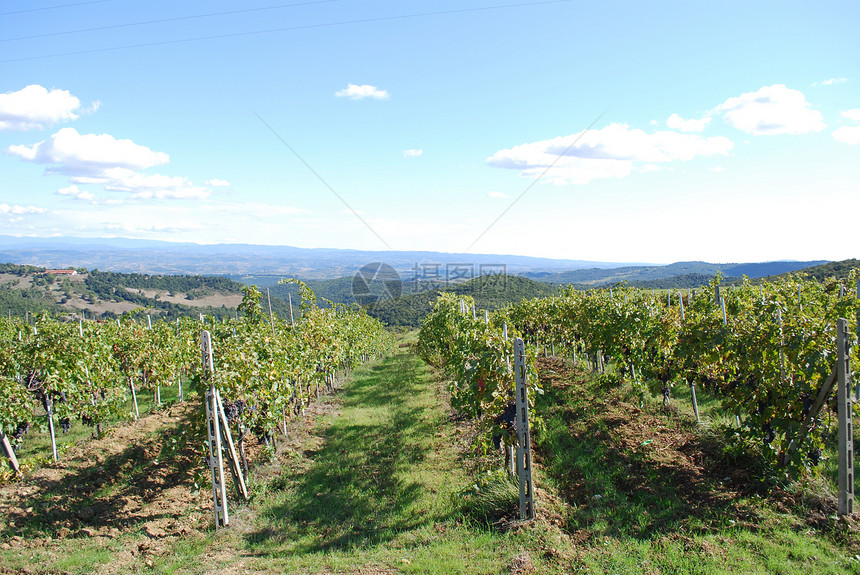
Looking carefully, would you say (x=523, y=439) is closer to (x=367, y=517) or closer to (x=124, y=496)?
(x=367, y=517)

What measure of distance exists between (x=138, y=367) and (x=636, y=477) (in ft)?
42.7

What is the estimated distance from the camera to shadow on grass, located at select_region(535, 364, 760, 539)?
5250 millimetres

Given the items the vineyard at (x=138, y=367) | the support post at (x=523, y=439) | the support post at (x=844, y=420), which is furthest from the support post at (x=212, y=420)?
the support post at (x=844, y=420)

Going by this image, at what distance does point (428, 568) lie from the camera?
184 inches

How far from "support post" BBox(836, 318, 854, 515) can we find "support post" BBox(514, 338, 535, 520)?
134 inches

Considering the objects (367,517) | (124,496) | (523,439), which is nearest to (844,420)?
(523,439)

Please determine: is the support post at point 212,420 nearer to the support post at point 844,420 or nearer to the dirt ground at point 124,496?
the dirt ground at point 124,496

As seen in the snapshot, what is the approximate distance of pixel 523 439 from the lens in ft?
18.1

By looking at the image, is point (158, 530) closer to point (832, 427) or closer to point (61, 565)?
point (61, 565)

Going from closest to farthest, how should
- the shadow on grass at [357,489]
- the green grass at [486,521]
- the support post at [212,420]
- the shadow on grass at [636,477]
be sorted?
the green grass at [486,521] → the shadow on grass at [636,477] → the shadow on grass at [357,489] → the support post at [212,420]

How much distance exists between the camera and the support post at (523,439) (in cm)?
539

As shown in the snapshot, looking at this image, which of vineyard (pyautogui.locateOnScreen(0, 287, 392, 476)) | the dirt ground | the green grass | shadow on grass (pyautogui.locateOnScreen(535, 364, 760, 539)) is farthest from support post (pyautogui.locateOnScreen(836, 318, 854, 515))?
vineyard (pyautogui.locateOnScreen(0, 287, 392, 476))

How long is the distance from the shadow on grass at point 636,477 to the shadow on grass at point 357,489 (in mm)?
2234

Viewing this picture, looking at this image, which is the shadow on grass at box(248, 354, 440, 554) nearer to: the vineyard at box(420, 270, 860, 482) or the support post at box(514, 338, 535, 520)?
the support post at box(514, 338, 535, 520)
